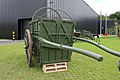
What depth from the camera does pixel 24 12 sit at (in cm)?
1923

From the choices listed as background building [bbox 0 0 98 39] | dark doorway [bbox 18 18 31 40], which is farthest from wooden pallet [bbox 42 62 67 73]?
dark doorway [bbox 18 18 31 40]

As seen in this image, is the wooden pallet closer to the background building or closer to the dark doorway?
the background building

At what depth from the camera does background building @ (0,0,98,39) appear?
18.2 metres

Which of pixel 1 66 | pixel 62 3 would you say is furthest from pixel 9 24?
pixel 1 66

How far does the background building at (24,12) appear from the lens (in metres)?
18.2

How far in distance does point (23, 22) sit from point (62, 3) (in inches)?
203

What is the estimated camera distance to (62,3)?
61.0ft

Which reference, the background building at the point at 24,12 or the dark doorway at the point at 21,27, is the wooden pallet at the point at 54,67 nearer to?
the background building at the point at 24,12

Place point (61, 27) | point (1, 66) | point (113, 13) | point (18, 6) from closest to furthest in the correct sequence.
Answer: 1. point (61, 27)
2. point (1, 66)
3. point (18, 6)
4. point (113, 13)

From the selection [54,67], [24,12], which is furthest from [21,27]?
[54,67]

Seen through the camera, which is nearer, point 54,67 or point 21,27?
point 54,67

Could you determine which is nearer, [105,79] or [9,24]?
[105,79]

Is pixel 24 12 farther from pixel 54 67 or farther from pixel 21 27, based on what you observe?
pixel 54 67

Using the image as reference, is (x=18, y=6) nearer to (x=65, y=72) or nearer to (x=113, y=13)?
(x=65, y=72)
